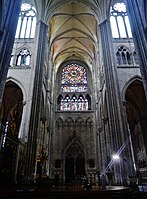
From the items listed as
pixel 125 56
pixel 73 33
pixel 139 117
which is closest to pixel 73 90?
pixel 73 33

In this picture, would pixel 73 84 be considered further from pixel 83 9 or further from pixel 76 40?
pixel 83 9

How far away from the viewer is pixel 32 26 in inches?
769

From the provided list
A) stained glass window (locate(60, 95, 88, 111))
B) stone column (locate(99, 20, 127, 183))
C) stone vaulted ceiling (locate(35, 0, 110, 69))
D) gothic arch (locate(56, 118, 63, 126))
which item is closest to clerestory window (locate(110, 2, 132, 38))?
stone column (locate(99, 20, 127, 183))

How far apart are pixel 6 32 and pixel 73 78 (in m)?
19.2

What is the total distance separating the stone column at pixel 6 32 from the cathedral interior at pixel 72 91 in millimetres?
59

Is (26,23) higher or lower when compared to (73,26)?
lower

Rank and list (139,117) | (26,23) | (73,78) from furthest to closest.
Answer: (73,78), (139,117), (26,23)

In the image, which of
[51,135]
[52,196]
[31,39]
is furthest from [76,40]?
[52,196]

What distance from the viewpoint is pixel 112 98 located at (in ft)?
46.8

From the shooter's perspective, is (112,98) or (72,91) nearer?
(112,98)

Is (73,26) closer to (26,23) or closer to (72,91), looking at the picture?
(26,23)

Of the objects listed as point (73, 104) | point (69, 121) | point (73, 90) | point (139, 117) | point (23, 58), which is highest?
point (73, 90)

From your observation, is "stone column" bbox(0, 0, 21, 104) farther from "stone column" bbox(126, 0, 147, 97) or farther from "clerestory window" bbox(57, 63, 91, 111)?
"clerestory window" bbox(57, 63, 91, 111)

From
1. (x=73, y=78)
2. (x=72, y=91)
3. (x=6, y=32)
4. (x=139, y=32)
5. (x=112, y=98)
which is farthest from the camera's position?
(x=73, y=78)
